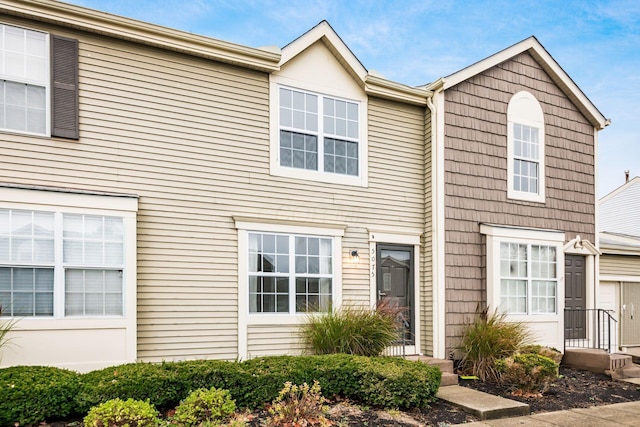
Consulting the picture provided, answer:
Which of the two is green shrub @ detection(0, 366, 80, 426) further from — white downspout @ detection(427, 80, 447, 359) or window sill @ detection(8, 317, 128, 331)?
white downspout @ detection(427, 80, 447, 359)

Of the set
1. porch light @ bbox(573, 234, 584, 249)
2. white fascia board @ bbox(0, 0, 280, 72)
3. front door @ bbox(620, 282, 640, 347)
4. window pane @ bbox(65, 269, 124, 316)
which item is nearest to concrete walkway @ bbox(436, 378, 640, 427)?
porch light @ bbox(573, 234, 584, 249)

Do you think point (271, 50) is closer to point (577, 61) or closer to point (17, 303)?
point (17, 303)

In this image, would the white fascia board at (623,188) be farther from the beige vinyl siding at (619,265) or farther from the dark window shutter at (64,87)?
the dark window shutter at (64,87)

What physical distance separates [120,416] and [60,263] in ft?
9.47

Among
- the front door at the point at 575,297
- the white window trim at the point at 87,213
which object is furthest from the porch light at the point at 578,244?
the white window trim at the point at 87,213

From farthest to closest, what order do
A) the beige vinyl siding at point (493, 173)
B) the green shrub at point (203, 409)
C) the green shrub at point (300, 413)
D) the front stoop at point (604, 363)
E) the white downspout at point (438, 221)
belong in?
the beige vinyl siding at point (493, 173) < the front stoop at point (604, 363) < the white downspout at point (438, 221) < the green shrub at point (300, 413) < the green shrub at point (203, 409)

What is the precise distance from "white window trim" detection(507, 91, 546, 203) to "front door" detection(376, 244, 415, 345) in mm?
2573

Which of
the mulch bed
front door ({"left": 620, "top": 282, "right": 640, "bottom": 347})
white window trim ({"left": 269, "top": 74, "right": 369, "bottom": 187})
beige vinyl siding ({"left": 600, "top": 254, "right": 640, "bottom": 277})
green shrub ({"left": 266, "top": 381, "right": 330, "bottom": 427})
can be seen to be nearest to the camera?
green shrub ({"left": 266, "top": 381, "right": 330, "bottom": 427})

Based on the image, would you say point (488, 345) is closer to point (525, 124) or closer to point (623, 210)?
point (525, 124)

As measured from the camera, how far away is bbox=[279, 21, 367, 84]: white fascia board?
841 centimetres

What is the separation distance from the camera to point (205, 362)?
6.28 metres

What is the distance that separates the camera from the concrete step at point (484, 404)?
6465 mm

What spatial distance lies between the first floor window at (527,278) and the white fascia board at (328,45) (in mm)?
4411

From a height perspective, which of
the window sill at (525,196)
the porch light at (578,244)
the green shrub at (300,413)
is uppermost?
the window sill at (525,196)
